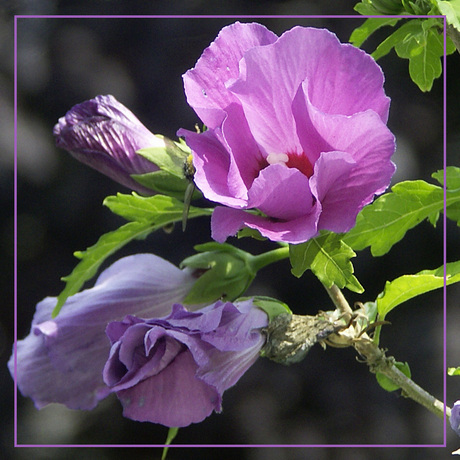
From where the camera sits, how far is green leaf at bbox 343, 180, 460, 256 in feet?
1.58

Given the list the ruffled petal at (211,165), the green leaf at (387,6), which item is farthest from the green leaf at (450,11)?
the ruffled petal at (211,165)

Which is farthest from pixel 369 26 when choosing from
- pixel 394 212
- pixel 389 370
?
pixel 389 370

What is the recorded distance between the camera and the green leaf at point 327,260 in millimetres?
402

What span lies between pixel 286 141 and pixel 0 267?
0.68 metres

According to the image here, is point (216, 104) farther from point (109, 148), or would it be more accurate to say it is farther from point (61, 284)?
point (61, 284)

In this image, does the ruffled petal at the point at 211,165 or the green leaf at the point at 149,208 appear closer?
the ruffled petal at the point at 211,165

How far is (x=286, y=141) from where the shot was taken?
42cm

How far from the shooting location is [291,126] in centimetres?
41

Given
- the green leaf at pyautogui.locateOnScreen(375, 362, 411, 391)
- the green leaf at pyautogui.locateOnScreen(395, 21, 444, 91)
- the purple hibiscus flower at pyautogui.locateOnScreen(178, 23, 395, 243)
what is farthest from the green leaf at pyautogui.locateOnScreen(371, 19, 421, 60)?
the green leaf at pyautogui.locateOnScreen(375, 362, 411, 391)

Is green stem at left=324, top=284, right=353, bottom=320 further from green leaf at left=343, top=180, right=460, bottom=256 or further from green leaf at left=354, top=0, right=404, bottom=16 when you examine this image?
green leaf at left=354, top=0, right=404, bottom=16

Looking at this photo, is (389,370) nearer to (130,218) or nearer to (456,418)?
(456,418)

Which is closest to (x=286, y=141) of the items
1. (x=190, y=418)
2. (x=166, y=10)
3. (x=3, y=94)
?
(x=190, y=418)

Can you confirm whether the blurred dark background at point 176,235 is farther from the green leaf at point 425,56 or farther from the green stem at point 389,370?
the green stem at point 389,370

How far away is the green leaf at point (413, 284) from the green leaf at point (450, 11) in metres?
0.15
